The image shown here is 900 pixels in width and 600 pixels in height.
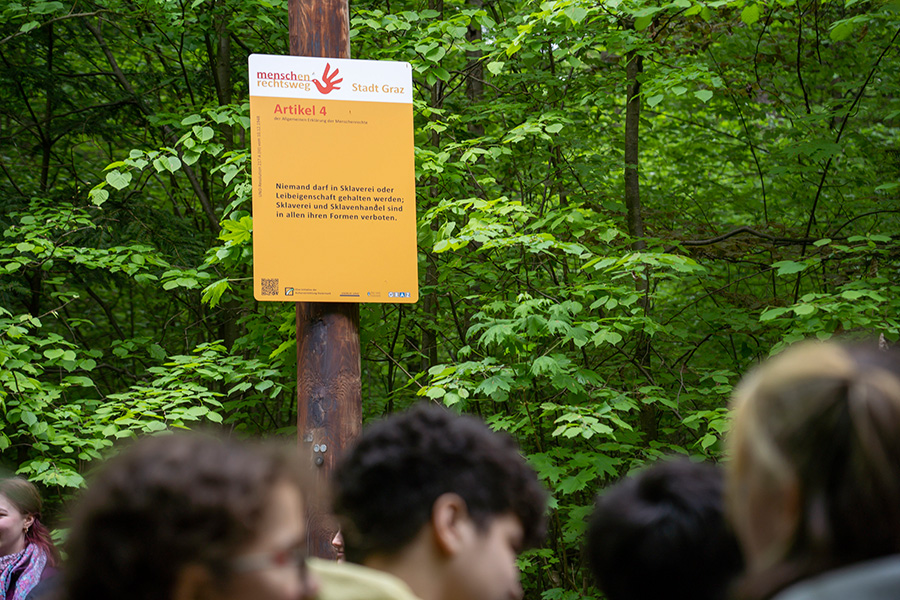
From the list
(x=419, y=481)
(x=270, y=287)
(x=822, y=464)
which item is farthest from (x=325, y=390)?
(x=822, y=464)

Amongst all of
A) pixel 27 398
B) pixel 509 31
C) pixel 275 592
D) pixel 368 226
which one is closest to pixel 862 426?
pixel 275 592

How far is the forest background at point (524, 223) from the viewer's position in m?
3.94

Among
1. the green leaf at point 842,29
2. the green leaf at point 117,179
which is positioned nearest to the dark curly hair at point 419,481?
the green leaf at point 842,29

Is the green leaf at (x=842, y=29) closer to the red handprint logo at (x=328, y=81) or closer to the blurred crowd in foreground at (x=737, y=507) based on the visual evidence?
the red handprint logo at (x=328, y=81)

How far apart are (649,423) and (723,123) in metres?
3.64

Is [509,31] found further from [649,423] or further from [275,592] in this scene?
[275,592]

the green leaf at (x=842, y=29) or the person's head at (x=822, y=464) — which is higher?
the green leaf at (x=842, y=29)

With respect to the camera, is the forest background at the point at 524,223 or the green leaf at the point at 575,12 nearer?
the green leaf at the point at 575,12

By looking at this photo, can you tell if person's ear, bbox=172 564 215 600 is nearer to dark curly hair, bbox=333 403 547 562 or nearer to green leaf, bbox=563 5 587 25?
dark curly hair, bbox=333 403 547 562

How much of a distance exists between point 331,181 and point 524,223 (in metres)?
1.42

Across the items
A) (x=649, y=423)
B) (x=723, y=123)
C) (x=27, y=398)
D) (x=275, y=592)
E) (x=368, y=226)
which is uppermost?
(x=723, y=123)

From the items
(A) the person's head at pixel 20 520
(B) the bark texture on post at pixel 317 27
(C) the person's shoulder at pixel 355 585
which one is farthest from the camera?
(B) the bark texture on post at pixel 317 27

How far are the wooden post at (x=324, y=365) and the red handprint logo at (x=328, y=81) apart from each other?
0.13m

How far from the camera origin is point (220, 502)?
0.93 metres
